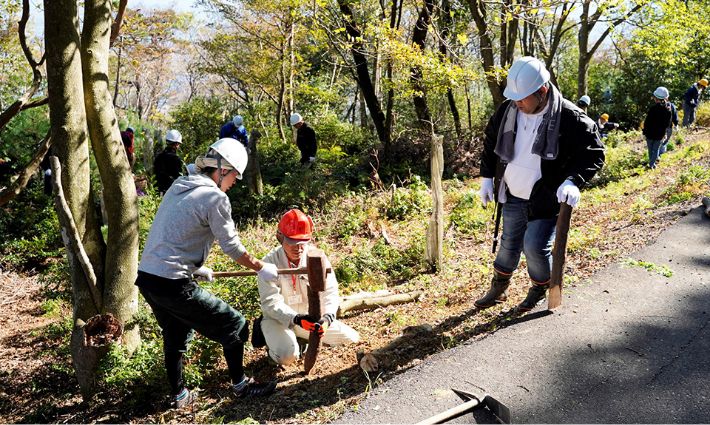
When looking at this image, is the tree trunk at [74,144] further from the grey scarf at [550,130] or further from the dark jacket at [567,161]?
the grey scarf at [550,130]

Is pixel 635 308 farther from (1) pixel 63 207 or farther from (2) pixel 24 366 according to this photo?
(2) pixel 24 366

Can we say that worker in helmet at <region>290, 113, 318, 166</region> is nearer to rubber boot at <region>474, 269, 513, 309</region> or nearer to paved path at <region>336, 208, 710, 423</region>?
rubber boot at <region>474, 269, 513, 309</region>

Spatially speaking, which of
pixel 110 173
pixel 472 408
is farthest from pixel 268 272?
pixel 110 173

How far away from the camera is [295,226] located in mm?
4199

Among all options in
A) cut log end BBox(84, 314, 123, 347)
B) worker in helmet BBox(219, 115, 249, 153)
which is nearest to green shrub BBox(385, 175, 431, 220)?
worker in helmet BBox(219, 115, 249, 153)

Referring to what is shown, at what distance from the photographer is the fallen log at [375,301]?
18.6 feet

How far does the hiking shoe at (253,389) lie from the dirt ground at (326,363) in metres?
0.06

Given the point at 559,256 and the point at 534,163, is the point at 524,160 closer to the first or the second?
the point at 534,163

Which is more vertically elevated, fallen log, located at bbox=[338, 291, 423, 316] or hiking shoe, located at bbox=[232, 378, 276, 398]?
fallen log, located at bbox=[338, 291, 423, 316]

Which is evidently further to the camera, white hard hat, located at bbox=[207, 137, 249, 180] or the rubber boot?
the rubber boot

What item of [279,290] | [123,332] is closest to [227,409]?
[279,290]

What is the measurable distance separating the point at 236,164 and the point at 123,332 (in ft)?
7.03

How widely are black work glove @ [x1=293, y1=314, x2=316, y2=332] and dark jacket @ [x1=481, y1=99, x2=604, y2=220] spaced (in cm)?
195

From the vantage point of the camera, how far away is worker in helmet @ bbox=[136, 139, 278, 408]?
12.0 feet
